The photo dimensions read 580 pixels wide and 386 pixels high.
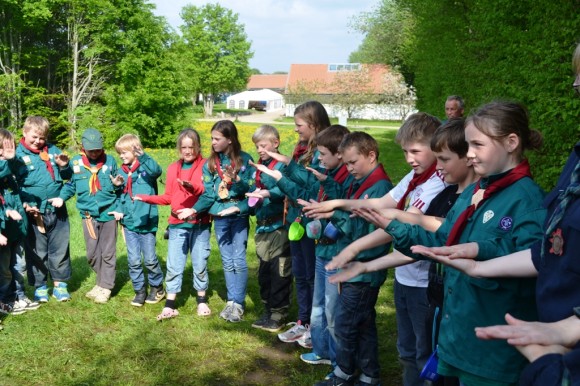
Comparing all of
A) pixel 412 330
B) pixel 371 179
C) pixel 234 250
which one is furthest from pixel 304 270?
pixel 412 330

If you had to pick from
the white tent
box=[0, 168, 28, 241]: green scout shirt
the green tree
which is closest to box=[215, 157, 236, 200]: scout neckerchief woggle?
box=[0, 168, 28, 241]: green scout shirt

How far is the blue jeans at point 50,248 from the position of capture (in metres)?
6.31

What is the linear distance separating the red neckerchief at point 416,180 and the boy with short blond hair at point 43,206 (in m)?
4.15

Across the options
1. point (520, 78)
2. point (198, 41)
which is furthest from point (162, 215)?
point (198, 41)

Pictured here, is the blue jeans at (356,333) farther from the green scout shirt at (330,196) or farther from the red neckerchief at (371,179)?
the red neckerchief at (371,179)

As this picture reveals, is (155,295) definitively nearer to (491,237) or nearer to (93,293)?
(93,293)

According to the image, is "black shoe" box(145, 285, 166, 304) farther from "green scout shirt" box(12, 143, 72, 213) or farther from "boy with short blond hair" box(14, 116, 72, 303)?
"green scout shirt" box(12, 143, 72, 213)

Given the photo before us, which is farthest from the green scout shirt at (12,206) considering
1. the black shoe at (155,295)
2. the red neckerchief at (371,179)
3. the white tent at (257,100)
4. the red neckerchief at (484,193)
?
the white tent at (257,100)

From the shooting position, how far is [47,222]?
20.5ft

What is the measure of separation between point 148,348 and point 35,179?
2379 mm

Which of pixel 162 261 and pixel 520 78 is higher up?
pixel 520 78

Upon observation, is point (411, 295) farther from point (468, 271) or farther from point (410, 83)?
point (410, 83)

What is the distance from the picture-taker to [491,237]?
2457mm

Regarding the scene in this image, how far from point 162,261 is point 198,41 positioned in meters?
76.2
